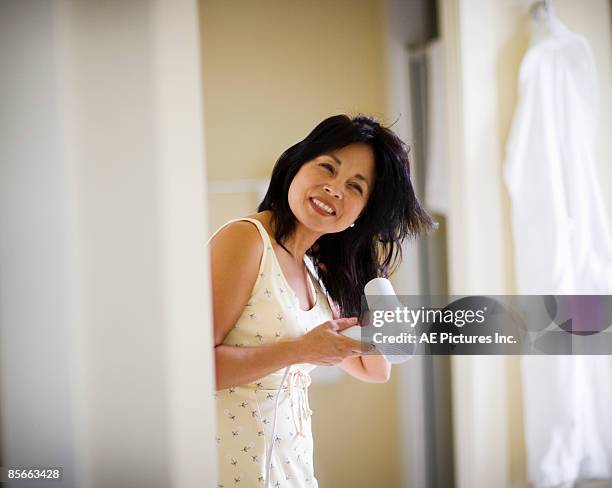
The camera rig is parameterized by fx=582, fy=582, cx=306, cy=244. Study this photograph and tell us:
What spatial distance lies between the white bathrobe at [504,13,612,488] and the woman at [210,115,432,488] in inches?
13.5

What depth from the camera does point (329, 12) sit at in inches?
43.9

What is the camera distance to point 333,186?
829 millimetres

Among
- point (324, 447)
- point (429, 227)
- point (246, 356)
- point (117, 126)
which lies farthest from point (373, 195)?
point (324, 447)

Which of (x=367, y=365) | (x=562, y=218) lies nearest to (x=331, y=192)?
(x=367, y=365)

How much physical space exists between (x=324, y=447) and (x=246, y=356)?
71 centimetres

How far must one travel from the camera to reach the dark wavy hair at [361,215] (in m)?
0.83

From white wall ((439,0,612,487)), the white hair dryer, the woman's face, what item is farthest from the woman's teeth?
white wall ((439,0,612,487))

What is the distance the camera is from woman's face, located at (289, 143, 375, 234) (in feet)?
2.71

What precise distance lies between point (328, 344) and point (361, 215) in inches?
8.0

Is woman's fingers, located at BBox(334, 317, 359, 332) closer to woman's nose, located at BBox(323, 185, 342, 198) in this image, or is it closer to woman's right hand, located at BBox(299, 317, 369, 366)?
woman's right hand, located at BBox(299, 317, 369, 366)

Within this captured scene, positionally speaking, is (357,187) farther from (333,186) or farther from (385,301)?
(385,301)
